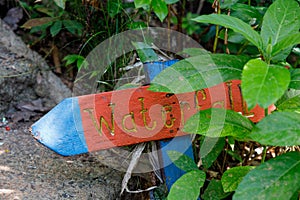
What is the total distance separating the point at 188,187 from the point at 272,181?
25 centimetres

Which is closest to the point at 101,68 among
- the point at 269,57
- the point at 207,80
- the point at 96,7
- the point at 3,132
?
the point at 96,7

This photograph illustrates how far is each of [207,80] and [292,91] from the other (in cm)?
35

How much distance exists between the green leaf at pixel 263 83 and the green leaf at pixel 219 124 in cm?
20

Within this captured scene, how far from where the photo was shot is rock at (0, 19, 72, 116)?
1.76 m

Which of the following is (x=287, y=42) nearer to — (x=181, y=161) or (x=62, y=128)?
(x=181, y=161)

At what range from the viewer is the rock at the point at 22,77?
1.76 meters

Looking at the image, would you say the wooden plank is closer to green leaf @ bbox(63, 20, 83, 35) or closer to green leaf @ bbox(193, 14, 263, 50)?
green leaf @ bbox(193, 14, 263, 50)

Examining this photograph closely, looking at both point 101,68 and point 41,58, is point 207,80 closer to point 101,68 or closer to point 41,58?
point 101,68

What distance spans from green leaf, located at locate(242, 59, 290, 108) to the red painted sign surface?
335 millimetres

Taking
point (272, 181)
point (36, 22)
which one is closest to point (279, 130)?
point (272, 181)

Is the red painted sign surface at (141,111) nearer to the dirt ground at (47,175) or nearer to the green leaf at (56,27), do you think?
the dirt ground at (47,175)

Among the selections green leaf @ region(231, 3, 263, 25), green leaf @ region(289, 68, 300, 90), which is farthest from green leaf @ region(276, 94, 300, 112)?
green leaf @ region(231, 3, 263, 25)

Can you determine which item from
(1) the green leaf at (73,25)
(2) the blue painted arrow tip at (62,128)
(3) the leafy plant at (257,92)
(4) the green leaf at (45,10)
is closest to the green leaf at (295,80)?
(3) the leafy plant at (257,92)

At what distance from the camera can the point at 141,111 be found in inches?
47.1
